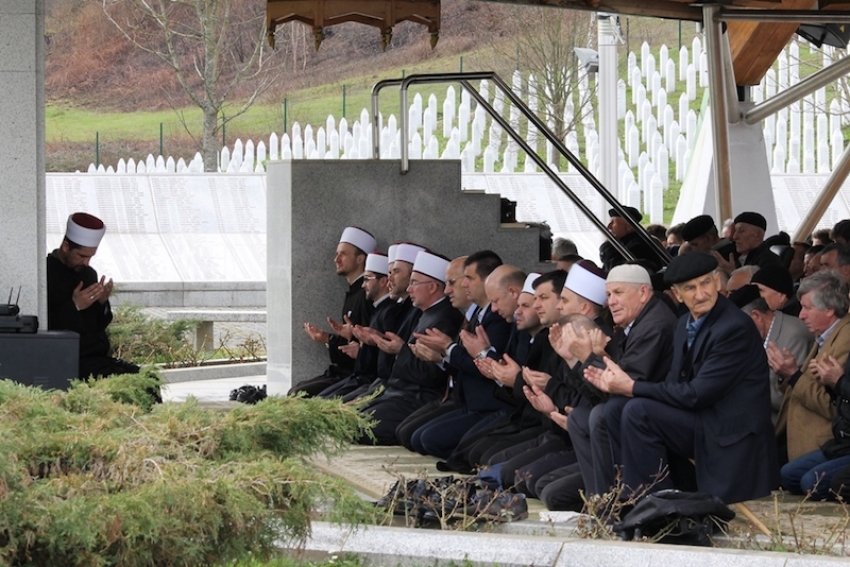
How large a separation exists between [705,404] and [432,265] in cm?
371

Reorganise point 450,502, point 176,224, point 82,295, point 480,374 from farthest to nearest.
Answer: point 176,224
point 82,295
point 480,374
point 450,502

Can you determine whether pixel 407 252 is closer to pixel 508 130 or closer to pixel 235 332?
pixel 508 130

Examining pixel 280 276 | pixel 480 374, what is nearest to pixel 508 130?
pixel 280 276

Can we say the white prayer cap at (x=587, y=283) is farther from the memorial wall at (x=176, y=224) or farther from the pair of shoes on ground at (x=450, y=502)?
the memorial wall at (x=176, y=224)

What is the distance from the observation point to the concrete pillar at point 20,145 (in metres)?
8.53

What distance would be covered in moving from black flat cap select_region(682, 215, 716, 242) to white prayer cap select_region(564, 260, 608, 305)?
538 centimetres

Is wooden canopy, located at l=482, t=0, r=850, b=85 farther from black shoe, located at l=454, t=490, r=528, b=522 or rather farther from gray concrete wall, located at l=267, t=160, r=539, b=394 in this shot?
black shoe, located at l=454, t=490, r=528, b=522

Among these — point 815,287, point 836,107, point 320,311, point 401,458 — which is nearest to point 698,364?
point 815,287

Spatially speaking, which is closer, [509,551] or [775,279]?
[509,551]

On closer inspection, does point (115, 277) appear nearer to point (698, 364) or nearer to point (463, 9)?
point (698, 364)

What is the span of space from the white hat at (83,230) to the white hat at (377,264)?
2.07m

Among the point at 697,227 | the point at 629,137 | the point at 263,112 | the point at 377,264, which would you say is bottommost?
the point at 377,264

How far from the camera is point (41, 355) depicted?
802 centimetres

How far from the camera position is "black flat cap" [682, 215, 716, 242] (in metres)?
13.4
